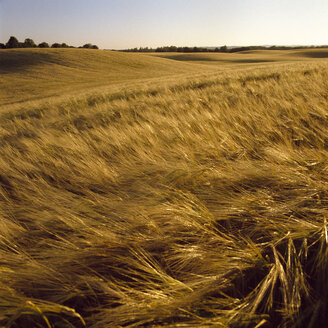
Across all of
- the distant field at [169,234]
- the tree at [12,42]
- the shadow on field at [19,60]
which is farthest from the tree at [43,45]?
the distant field at [169,234]

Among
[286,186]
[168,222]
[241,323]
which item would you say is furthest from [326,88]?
[241,323]

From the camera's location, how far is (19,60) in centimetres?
2386

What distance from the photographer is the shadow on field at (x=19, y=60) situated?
71.8 feet

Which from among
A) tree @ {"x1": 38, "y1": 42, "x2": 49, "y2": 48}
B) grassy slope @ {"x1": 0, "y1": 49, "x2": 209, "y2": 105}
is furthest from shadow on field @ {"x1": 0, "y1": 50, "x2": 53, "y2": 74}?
tree @ {"x1": 38, "y1": 42, "x2": 49, "y2": 48}

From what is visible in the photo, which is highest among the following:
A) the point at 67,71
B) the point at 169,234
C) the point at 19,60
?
the point at 19,60

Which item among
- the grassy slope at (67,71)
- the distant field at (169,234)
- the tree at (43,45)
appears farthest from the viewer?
the tree at (43,45)

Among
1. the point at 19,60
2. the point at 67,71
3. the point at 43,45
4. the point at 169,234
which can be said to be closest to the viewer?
the point at 169,234

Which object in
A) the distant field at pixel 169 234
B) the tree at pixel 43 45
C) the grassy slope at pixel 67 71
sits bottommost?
the distant field at pixel 169 234

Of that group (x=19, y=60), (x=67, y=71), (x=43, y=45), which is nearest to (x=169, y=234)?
(x=67, y=71)

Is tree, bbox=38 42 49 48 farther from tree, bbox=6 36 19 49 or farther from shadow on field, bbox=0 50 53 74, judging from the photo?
shadow on field, bbox=0 50 53 74

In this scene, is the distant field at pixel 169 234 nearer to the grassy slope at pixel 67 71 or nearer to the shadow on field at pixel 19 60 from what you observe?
the grassy slope at pixel 67 71

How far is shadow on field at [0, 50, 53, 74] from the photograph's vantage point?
2189 centimetres

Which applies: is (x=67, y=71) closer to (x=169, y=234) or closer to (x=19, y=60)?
(x=19, y=60)

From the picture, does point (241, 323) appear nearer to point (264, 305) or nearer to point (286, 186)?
point (264, 305)
